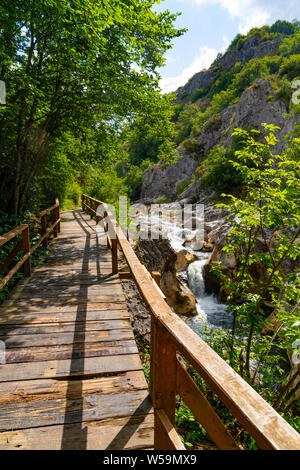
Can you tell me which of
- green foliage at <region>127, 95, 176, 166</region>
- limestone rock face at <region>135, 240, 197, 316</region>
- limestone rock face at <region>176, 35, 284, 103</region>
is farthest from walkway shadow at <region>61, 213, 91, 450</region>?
limestone rock face at <region>176, 35, 284, 103</region>

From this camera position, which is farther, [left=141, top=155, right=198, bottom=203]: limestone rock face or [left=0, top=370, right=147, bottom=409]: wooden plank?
[left=141, top=155, right=198, bottom=203]: limestone rock face

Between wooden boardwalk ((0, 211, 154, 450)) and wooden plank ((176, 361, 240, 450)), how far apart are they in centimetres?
70

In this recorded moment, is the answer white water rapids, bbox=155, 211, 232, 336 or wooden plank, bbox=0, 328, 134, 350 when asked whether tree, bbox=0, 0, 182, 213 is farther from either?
white water rapids, bbox=155, 211, 232, 336

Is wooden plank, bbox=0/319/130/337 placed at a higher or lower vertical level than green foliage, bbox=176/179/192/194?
lower

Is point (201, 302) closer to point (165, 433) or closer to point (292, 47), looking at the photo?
point (165, 433)

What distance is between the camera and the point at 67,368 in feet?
8.50

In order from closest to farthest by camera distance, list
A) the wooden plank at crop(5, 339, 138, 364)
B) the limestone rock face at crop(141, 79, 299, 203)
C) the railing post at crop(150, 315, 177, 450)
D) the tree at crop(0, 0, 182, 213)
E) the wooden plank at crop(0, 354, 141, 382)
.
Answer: the railing post at crop(150, 315, 177, 450)
the wooden plank at crop(0, 354, 141, 382)
the wooden plank at crop(5, 339, 138, 364)
the tree at crop(0, 0, 182, 213)
the limestone rock face at crop(141, 79, 299, 203)

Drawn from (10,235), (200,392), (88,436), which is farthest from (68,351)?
(10,235)

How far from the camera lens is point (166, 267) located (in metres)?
8.20

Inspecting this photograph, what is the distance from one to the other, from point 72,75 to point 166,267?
640cm

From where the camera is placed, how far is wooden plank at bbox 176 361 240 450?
3.91ft

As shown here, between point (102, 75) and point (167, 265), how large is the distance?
5.81 metres
